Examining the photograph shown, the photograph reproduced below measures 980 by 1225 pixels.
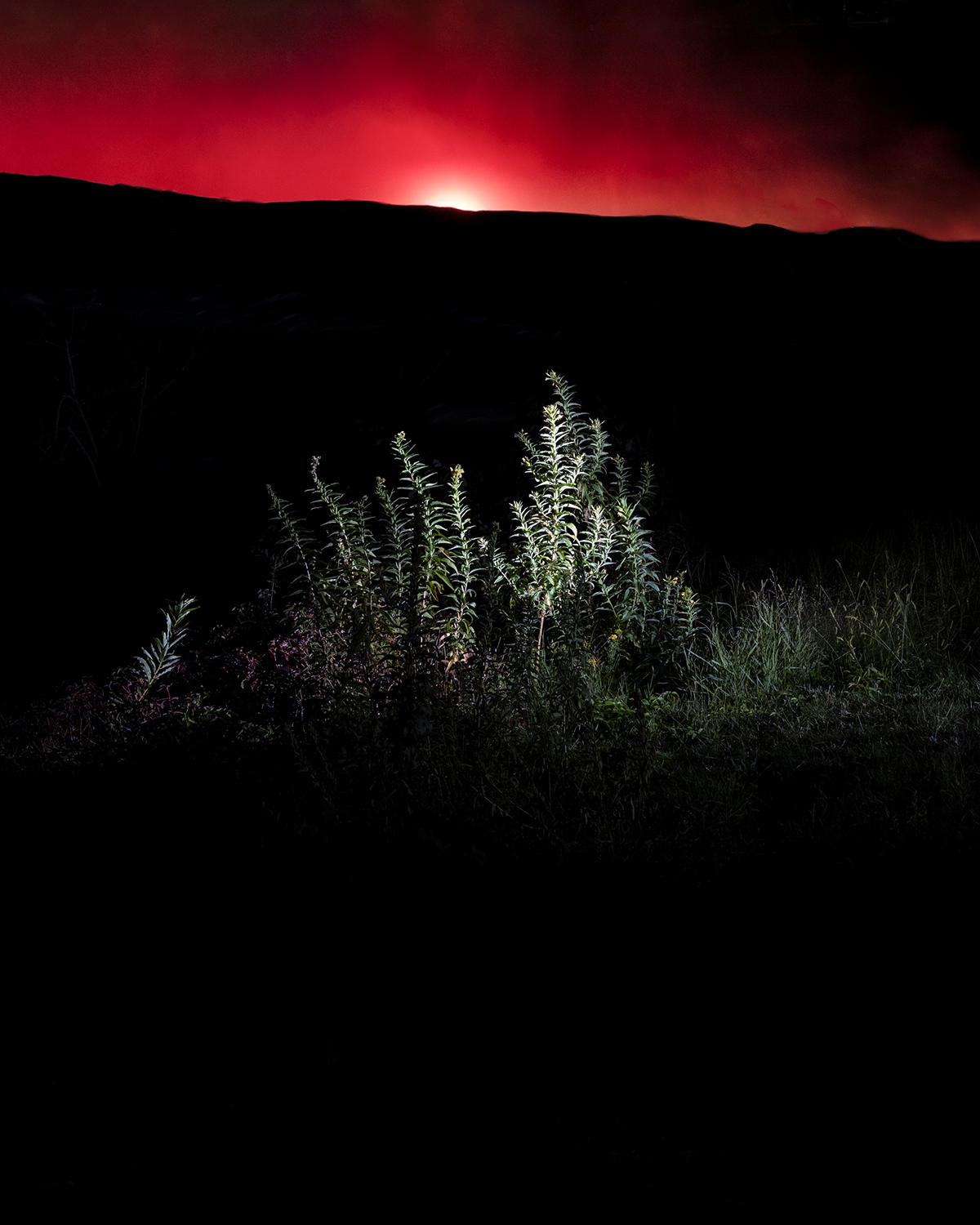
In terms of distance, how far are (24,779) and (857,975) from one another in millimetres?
2817

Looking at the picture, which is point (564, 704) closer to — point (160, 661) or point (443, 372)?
point (160, 661)

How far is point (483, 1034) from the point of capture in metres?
1.90

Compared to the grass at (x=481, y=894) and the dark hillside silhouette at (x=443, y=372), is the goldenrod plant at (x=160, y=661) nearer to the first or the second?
the grass at (x=481, y=894)

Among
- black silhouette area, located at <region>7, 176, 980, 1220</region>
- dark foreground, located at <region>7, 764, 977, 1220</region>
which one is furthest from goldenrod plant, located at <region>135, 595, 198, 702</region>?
dark foreground, located at <region>7, 764, 977, 1220</region>

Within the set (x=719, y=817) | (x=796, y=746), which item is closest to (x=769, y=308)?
(x=796, y=746)

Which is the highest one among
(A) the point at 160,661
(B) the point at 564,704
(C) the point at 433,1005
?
(B) the point at 564,704

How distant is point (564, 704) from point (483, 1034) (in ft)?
4.79

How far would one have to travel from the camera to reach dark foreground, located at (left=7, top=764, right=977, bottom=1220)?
152 cm

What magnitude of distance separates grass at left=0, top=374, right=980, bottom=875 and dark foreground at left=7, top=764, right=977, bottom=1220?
0.75ft

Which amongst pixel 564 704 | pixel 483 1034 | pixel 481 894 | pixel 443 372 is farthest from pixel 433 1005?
pixel 443 372

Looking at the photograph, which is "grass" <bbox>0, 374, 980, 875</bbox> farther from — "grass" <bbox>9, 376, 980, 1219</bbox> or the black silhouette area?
the black silhouette area

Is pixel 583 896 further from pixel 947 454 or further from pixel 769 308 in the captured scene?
pixel 769 308

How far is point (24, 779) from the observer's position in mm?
3307

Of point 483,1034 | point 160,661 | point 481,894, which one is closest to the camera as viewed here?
point 483,1034
